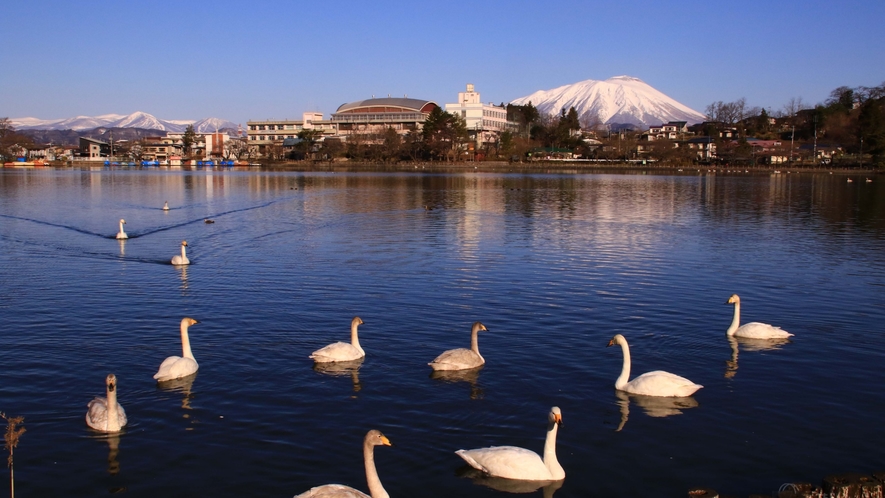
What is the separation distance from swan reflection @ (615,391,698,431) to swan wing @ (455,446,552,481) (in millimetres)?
2257

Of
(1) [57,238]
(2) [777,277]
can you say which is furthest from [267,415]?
(1) [57,238]

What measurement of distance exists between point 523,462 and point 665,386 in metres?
3.39

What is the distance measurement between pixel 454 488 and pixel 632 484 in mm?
1941

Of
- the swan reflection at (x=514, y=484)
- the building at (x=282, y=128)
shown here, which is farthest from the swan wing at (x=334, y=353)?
the building at (x=282, y=128)

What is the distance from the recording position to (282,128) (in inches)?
6053

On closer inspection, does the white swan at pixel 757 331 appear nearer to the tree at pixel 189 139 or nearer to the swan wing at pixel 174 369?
the swan wing at pixel 174 369

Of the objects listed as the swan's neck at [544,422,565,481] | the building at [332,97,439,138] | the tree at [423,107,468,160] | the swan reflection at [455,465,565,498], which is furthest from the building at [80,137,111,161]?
the swan's neck at [544,422,565,481]

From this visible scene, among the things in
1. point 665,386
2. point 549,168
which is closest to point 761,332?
point 665,386

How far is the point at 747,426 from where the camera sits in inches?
357

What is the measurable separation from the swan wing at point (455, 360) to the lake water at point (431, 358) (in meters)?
0.27

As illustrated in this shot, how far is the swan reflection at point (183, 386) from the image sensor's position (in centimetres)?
979

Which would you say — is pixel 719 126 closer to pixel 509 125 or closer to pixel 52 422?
pixel 509 125

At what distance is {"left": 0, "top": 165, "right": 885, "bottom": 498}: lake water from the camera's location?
7.91 m

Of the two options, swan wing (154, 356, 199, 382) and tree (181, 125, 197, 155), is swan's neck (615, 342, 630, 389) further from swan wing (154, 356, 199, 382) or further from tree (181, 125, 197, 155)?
tree (181, 125, 197, 155)
